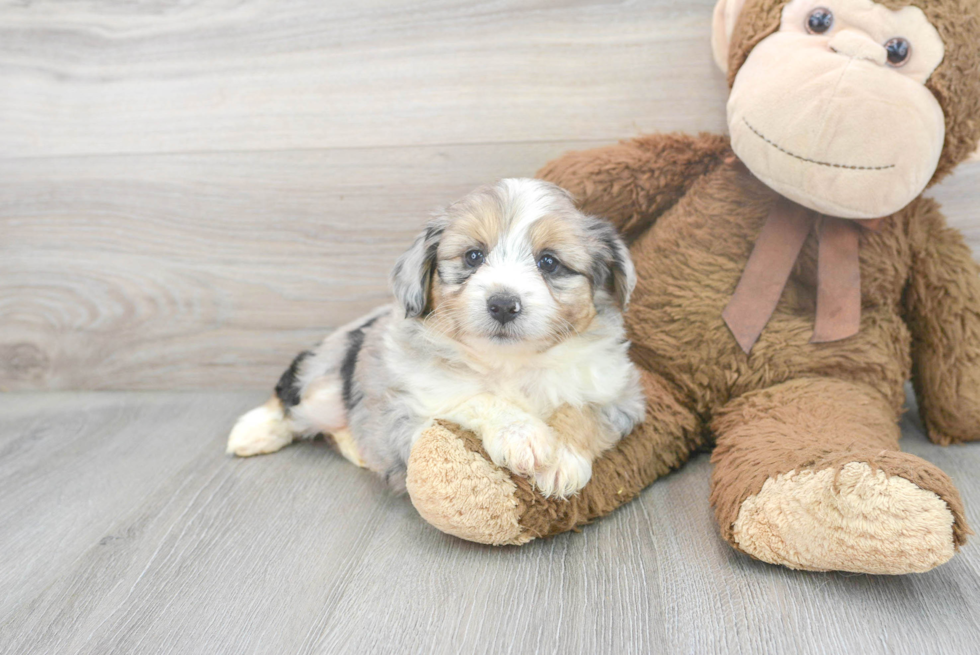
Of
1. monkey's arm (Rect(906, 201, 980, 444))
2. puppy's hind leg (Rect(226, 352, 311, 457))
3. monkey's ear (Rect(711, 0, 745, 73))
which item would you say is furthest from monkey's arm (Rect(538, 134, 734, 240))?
puppy's hind leg (Rect(226, 352, 311, 457))

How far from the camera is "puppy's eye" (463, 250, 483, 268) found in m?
1.58

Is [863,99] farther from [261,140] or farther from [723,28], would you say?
[261,140]

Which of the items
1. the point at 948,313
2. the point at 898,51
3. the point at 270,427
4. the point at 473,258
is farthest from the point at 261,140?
the point at 948,313

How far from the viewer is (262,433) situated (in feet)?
6.81

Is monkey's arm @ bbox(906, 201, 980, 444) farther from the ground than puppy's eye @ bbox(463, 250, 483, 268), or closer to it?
closer to it

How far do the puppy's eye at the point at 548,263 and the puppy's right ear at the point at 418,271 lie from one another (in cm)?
23

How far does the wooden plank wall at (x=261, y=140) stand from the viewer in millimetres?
2135

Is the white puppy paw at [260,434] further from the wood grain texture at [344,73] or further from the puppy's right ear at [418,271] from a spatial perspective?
the wood grain texture at [344,73]

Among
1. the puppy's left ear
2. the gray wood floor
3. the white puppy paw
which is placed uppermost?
the puppy's left ear

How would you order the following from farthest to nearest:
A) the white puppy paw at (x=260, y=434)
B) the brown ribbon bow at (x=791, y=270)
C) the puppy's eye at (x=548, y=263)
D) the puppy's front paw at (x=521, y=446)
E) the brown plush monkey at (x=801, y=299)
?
the white puppy paw at (x=260, y=434) < the brown ribbon bow at (x=791, y=270) < the puppy's eye at (x=548, y=263) < the puppy's front paw at (x=521, y=446) < the brown plush monkey at (x=801, y=299)

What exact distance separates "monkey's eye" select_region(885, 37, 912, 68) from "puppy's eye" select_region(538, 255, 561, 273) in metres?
0.83

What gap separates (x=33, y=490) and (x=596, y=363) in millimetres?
1503

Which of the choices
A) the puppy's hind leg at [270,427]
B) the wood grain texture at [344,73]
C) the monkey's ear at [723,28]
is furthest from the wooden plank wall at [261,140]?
the puppy's hind leg at [270,427]

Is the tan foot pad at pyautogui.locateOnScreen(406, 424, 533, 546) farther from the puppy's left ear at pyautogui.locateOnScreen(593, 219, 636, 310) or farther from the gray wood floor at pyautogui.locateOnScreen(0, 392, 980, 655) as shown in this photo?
the puppy's left ear at pyautogui.locateOnScreen(593, 219, 636, 310)
